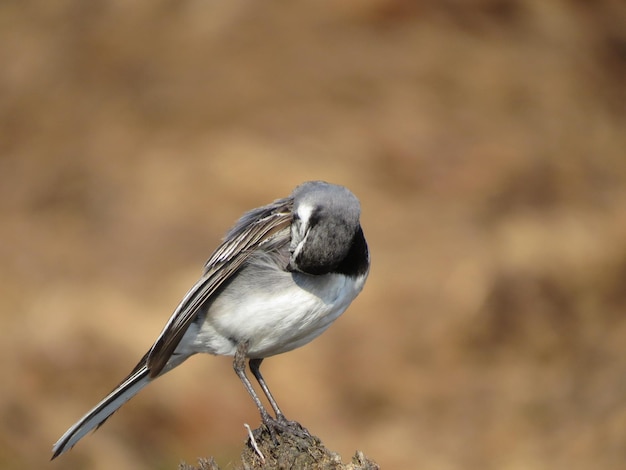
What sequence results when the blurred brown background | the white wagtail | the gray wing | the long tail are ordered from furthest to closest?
the blurred brown background, the long tail, the gray wing, the white wagtail

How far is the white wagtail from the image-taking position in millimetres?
5891

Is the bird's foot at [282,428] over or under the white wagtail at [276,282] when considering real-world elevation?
under

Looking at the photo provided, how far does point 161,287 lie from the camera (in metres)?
14.2

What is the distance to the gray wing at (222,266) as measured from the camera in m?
6.02

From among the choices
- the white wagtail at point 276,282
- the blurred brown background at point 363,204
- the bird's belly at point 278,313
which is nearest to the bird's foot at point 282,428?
the white wagtail at point 276,282

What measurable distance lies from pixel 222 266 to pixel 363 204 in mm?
8721

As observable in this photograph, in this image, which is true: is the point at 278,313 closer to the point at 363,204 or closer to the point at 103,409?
the point at 103,409

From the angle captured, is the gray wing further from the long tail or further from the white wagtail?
the long tail

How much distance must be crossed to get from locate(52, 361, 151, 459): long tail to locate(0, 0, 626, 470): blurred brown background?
631cm

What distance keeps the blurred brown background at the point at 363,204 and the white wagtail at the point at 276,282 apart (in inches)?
275

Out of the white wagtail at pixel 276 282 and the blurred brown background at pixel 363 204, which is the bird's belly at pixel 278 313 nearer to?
the white wagtail at pixel 276 282

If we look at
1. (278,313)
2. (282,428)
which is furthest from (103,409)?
(278,313)

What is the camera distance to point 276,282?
6129mm

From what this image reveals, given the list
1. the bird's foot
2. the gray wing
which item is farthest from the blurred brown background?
the gray wing
